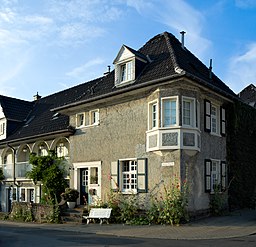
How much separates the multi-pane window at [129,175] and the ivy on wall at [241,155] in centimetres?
566

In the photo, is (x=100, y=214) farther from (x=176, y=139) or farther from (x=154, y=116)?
(x=154, y=116)

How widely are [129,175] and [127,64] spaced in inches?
232

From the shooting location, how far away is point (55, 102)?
3152 centimetres

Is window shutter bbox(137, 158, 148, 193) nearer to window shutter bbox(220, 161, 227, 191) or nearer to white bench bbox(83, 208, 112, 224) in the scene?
white bench bbox(83, 208, 112, 224)

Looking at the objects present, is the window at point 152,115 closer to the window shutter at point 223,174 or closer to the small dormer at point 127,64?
the small dormer at point 127,64

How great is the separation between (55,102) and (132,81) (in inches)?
540

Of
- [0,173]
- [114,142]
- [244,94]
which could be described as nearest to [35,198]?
[0,173]

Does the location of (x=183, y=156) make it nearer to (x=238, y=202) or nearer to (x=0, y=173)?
(x=238, y=202)

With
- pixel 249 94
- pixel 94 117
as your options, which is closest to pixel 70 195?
pixel 94 117

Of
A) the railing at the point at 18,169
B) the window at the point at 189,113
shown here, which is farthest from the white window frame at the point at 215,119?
the railing at the point at 18,169

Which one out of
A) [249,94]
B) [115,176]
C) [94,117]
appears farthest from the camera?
[249,94]

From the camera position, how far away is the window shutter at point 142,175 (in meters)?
18.1

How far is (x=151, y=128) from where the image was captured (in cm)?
1812

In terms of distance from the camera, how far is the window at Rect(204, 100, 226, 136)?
19.0 meters
